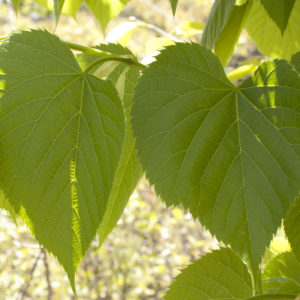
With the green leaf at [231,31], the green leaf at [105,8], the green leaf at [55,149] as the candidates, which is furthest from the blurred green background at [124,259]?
the green leaf at [55,149]

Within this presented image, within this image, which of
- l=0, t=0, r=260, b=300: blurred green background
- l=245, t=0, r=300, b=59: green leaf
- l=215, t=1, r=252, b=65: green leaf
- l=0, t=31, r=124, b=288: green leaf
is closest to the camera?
l=0, t=31, r=124, b=288: green leaf

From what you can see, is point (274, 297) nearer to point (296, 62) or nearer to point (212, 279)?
point (212, 279)

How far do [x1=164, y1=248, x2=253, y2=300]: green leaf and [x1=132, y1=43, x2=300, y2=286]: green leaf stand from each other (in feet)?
0.74

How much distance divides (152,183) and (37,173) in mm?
137

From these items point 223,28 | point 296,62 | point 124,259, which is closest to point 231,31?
point 223,28

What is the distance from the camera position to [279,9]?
668 millimetres

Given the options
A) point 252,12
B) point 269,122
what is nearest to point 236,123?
point 269,122

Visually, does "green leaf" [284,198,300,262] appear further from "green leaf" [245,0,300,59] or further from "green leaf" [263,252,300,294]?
"green leaf" [245,0,300,59]

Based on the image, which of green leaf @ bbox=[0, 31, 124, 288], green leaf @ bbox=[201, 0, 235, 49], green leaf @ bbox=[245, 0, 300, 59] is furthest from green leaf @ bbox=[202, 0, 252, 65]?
green leaf @ bbox=[0, 31, 124, 288]

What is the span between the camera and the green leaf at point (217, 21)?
722 mm

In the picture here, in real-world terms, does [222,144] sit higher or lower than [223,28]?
lower

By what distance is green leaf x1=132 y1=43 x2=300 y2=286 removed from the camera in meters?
0.53

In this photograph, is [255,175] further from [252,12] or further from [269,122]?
[252,12]

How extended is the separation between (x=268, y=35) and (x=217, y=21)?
0.72ft
